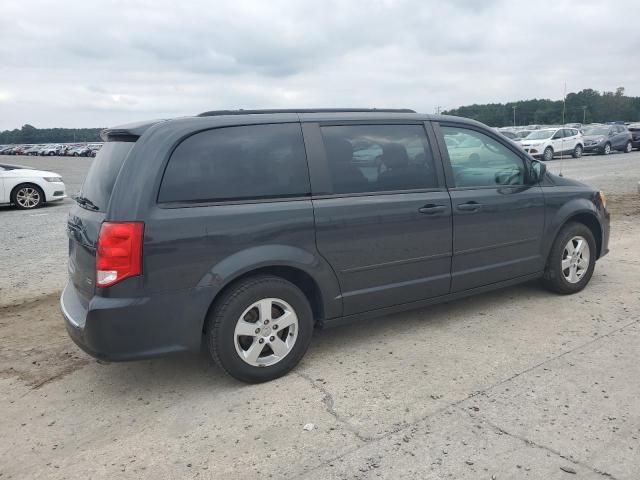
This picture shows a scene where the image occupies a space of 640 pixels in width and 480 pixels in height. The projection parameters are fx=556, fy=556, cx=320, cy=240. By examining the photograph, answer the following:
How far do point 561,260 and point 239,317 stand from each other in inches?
127

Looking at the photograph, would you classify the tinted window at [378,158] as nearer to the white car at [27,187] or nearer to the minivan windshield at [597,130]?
the white car at [27,187]

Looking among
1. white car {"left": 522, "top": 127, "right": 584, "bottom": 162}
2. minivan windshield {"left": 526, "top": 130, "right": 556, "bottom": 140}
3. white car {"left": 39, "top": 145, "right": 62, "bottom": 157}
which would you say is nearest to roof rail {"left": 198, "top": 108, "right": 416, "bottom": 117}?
white car {"left": 522, "top": 127, "right": 584, "bottom": 162}

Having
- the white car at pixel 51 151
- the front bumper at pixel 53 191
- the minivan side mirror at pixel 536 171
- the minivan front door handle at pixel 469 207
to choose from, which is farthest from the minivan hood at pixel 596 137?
the white car at pixel 51 151

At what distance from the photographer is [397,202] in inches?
162

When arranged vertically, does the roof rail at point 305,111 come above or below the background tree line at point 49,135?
below

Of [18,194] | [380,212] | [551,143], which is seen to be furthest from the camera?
[551,143]

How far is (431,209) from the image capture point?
4.25 metres

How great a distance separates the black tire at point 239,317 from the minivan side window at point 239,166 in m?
0.57

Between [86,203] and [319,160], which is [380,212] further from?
[86,203]

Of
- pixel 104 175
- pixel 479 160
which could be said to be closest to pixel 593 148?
pixel 479 160

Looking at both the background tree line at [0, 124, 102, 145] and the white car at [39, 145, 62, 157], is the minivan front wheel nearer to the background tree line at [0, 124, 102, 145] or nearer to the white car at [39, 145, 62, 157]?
the white car at [39, 145, 62, 157]

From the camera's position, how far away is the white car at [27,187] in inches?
522

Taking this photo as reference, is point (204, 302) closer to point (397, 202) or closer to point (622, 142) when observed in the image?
point (397, 202)

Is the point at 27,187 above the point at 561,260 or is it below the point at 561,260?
above
